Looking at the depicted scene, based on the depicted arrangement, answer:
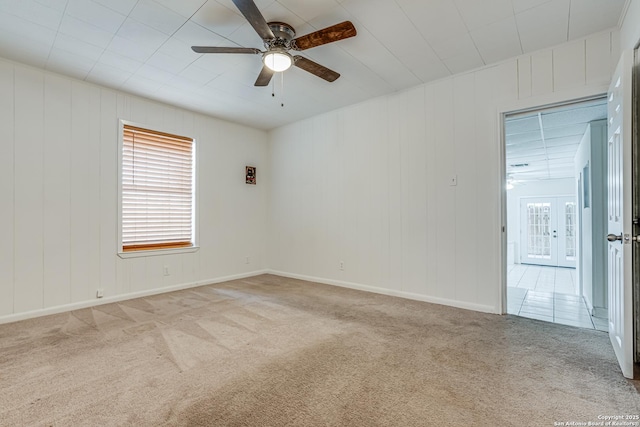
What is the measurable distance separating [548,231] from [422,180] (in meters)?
7.20

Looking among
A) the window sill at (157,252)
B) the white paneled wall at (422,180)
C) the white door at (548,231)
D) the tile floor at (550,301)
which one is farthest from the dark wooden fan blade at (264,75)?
the white door at (548,231)

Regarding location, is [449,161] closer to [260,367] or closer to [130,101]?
[260,367]

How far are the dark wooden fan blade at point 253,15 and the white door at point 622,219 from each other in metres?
2.44

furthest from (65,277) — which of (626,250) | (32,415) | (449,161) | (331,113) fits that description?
(626,250)

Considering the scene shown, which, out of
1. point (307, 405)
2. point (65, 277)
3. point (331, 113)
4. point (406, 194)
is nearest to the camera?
point (307, 405)

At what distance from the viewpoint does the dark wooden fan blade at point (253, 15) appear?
1.88m

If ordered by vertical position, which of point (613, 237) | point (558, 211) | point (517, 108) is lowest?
point (613, 237)

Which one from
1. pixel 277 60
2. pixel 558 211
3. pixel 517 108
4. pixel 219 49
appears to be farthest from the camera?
pixel 558 211

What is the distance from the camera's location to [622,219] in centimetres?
202

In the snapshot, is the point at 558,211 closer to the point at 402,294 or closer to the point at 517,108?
the point at 517,108

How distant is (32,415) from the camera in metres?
1.64

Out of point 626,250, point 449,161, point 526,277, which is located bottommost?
point 526,277

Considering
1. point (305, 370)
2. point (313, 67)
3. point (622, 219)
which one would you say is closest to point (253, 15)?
point (313, 67)

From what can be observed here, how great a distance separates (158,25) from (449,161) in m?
3.25
